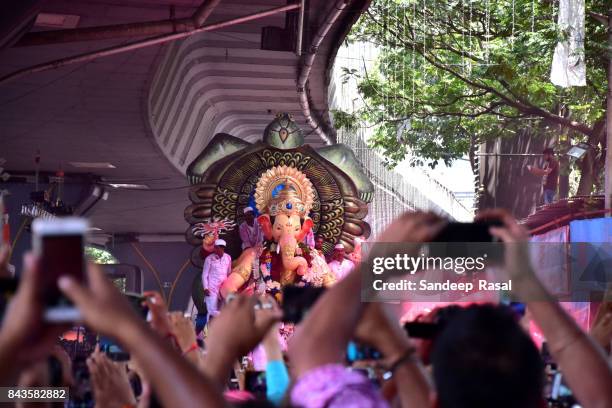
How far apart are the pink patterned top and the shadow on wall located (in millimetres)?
22515

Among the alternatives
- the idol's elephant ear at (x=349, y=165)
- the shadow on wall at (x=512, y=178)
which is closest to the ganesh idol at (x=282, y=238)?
the idol's elephant ear at (x=349, y=165)

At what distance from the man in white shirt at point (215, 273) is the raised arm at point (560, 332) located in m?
11.8

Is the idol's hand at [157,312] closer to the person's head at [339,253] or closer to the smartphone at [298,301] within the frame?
the smartphone at [298,301]

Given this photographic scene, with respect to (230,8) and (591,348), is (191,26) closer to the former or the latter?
(230,8)

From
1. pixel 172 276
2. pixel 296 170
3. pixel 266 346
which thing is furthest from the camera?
pixel 172 276

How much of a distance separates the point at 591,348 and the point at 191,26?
11069mm

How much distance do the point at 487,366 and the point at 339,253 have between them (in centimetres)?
1328

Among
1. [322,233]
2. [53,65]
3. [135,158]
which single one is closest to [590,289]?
[322,233]

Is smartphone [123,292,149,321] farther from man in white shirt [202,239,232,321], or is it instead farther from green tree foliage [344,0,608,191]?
green tree foliage [344,0,608,191]

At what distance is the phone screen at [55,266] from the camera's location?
2.09 meters

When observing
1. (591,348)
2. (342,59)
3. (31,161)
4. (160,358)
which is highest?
(342,59)

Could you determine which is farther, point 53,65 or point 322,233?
point 322,233

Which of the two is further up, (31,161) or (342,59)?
(342,59)

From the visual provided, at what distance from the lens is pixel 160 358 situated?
7.23ft
